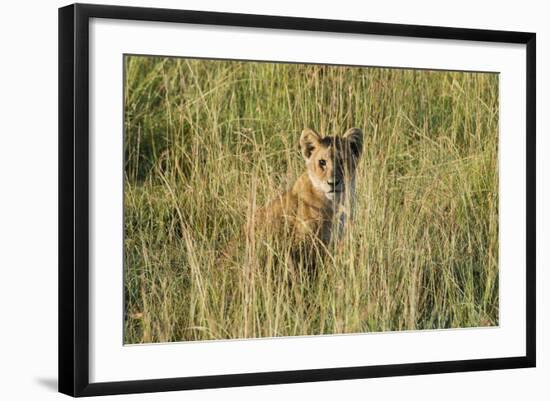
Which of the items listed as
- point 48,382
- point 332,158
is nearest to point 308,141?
point 332,158

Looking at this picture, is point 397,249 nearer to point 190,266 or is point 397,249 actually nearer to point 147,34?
point 190,266

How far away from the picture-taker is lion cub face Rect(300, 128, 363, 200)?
6047 mm

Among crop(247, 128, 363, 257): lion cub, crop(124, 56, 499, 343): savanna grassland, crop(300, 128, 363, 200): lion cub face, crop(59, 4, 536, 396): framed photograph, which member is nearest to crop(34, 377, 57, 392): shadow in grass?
crop(59, 4, 536, 396): framed photograph

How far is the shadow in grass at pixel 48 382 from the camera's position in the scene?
→ 5756mm

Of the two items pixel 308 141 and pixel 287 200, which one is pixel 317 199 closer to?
pixel 287 200

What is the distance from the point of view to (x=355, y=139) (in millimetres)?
6145

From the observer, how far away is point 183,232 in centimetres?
581

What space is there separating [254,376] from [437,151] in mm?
1369

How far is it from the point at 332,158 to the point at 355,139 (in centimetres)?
14

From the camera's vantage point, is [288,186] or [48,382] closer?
[48,382]

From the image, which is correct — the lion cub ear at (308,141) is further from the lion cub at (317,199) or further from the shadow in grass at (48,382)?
the shadow in grass at (48,382)

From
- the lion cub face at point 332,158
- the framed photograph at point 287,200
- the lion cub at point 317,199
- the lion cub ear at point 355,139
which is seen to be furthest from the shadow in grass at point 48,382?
the lion cub ear at point 355,139

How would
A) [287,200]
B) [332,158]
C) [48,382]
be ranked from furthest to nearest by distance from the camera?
[332,158], [287,200], [48,382]

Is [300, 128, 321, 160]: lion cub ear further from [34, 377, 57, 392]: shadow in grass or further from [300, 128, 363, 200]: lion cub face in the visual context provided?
[34, 377, 57, 392]: shadow in grass
